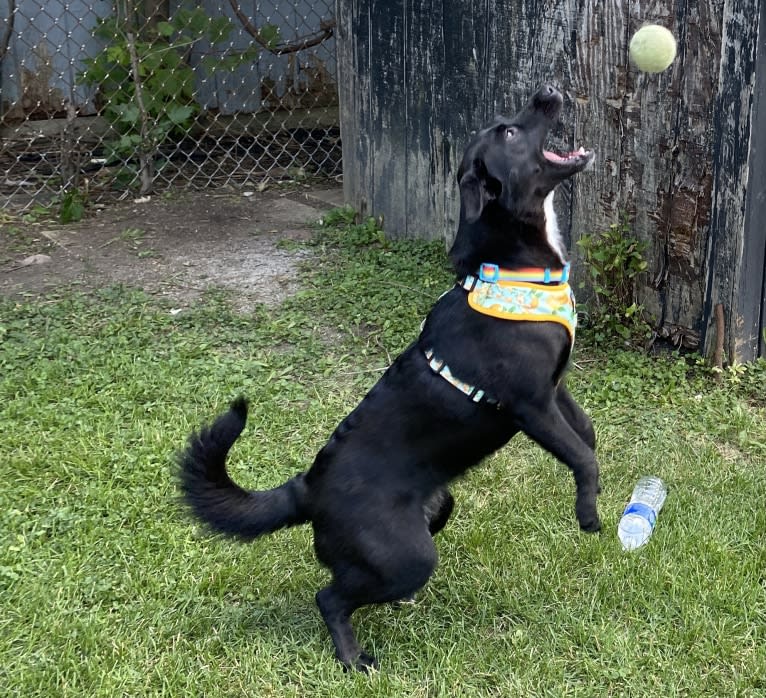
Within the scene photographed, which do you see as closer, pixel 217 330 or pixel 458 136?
pixel 217 330

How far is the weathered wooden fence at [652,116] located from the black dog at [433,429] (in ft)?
4.08

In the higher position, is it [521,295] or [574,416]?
[521,295]

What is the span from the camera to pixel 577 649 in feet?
8.88

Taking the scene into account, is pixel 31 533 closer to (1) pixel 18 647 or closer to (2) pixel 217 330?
(1) pixel 18 647

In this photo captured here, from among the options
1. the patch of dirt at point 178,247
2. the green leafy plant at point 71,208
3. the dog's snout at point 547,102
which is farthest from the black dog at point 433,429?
the green leafy plant at point 71,208

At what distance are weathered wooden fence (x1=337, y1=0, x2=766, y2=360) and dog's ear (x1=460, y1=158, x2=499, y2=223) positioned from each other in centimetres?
140

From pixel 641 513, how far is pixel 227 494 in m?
1.28

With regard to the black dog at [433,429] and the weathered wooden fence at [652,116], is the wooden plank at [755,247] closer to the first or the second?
the weathered wooden fence at [652,116]

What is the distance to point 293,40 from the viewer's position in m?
6.91

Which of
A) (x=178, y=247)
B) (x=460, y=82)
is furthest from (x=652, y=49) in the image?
(x=178, y=247)

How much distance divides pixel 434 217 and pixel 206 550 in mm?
2680

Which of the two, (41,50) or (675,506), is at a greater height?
(41,50)

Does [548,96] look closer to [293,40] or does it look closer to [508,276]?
[508,276]

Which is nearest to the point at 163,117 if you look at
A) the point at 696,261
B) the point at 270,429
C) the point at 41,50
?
the point at 41,50
